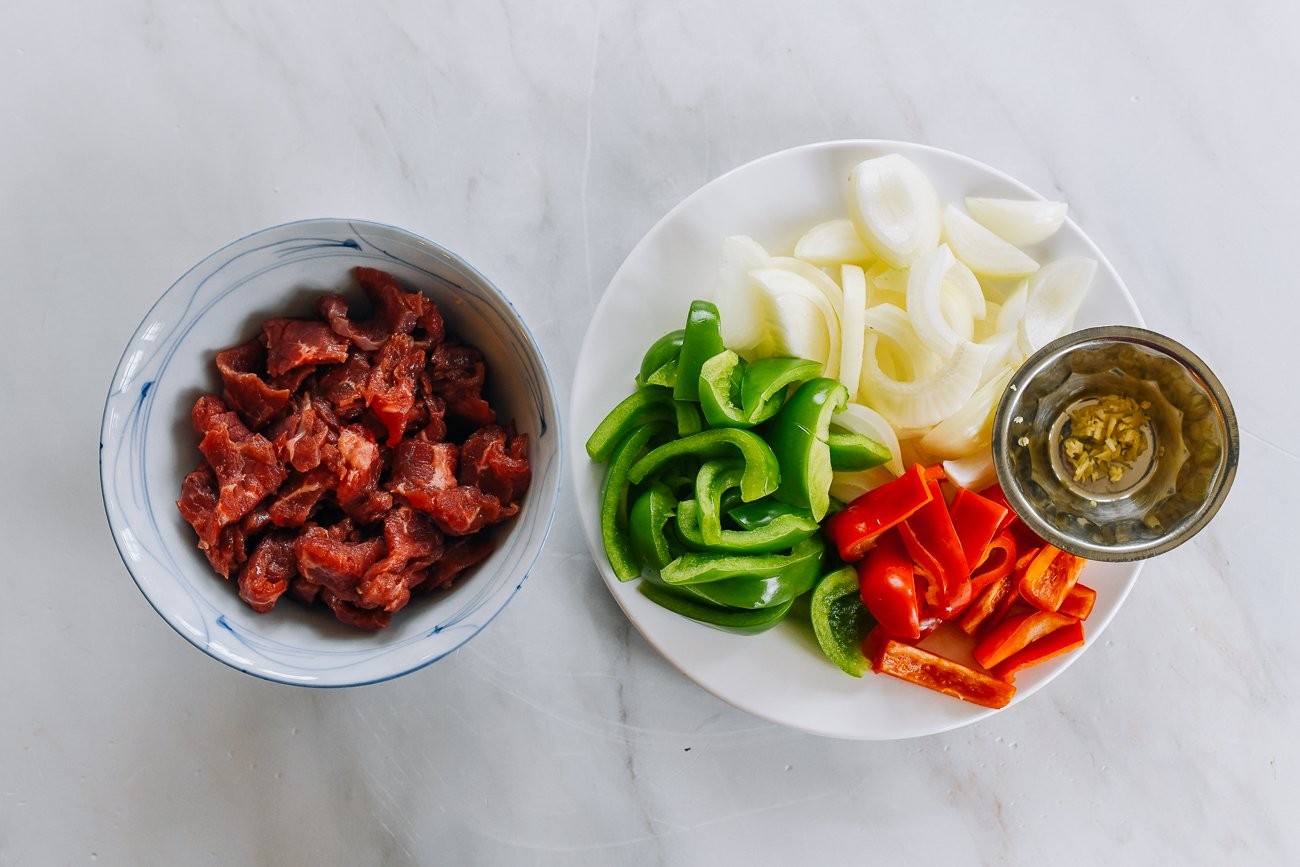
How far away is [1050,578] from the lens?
5.68ft

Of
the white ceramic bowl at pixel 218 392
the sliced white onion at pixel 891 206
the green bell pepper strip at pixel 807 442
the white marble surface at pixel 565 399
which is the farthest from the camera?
the white marble surface at pixel 565 399

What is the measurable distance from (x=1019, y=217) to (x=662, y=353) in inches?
27.6

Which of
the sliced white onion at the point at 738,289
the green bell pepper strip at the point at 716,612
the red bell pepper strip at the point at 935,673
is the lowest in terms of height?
the red bell pepper strip at the point at 935,673

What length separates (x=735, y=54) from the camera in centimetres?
194

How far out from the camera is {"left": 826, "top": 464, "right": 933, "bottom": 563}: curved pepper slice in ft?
5.33

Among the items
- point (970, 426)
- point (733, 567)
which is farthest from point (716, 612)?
point (970, 426)

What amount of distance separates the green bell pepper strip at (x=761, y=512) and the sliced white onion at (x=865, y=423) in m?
0.17

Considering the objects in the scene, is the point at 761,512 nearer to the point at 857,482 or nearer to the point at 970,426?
the point at 857,482

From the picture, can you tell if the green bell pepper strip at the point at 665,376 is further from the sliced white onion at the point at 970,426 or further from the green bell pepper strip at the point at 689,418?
the sliced white onion at the point at 970,426

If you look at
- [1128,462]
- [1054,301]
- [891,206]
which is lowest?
[1128,462]

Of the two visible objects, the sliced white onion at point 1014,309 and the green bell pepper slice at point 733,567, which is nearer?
the green bell pepper slice at point 733,567

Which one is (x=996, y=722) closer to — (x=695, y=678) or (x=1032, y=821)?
(x=1032, y=821)

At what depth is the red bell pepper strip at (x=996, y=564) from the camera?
1721mm

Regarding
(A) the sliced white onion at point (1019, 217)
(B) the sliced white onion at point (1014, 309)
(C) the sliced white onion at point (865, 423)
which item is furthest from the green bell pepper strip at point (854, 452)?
(A) the sliced white onion at point (1019, 217)
